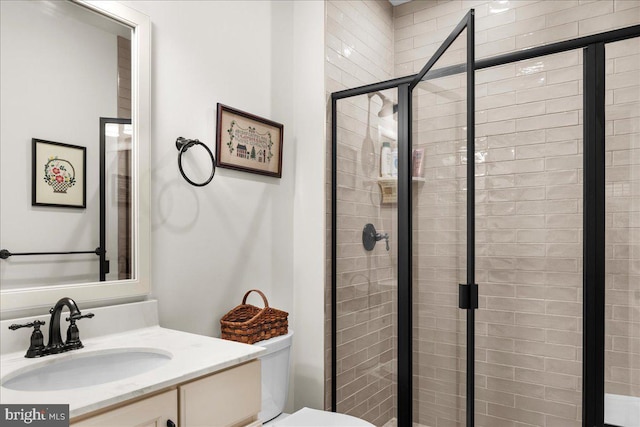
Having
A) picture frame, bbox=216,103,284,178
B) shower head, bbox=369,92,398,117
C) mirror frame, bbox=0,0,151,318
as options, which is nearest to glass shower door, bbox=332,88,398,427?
shower head, bbox=369,92,398,117

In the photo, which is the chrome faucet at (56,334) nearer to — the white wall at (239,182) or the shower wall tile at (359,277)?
the white wall at (239,182)

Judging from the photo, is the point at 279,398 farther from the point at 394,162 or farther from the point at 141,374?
the point at 394,162

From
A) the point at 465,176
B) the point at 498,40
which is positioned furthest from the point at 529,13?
the point at 465,176

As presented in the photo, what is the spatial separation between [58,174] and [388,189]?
1334mm

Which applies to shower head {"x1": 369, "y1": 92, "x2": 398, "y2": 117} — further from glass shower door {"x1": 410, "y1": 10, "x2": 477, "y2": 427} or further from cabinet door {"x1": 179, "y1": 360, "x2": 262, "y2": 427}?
cabinet door {"x1": 179, "y1": 360, "x2": 262, "y2": 427}

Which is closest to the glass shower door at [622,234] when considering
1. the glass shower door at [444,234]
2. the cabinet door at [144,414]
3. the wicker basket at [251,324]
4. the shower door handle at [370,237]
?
the glass shower door at [444,234]

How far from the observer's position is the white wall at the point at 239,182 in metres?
1.65

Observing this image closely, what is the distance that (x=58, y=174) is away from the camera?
4.34 ft

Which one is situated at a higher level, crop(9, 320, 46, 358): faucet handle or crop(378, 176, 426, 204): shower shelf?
crop(378, 176, 426, 204): shower shelf

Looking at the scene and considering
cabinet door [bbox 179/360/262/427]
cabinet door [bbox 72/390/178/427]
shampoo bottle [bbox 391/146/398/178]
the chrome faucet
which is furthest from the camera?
shampoo bottle [bbox 391/146/398/178]

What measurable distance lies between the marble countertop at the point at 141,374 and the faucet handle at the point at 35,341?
2 centimetres

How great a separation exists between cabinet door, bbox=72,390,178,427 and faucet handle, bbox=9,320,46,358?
0.43 metres

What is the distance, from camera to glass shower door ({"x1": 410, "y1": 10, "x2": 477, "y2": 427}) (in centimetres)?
145

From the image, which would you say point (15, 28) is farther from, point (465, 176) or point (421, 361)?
point (421, 361)
